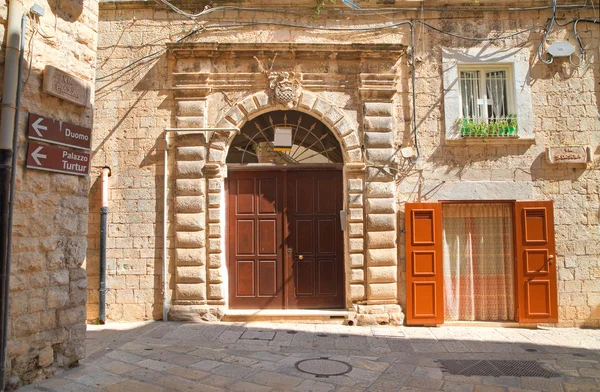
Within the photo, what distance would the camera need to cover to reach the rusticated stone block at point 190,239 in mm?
6945

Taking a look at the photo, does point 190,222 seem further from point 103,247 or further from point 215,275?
point 103,247

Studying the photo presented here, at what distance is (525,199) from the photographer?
7090mm

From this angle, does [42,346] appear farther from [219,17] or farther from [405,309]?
[219,17]

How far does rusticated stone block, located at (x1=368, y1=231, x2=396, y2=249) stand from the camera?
6.95 meters

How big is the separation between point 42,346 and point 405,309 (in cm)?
501

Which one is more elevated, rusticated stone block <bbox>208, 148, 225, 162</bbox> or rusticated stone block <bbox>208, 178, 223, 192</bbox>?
rusticated stone block <bbox>208, 148, 225, 162</bbox>

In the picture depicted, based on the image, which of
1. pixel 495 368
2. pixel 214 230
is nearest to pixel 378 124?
pixel 214 230

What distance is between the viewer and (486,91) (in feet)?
24.4

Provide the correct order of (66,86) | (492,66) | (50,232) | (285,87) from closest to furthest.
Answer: (50,232) → (66,86) → (285,87) → (492,66)

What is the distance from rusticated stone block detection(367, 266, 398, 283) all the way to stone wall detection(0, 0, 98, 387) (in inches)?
162

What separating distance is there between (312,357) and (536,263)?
4.04 meters

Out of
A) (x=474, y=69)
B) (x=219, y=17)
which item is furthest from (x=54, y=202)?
(x=474, y=69)

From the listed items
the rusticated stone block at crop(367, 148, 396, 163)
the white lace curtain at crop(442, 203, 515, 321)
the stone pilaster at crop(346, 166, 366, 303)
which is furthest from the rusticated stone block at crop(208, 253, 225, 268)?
the white lace curtain at crop(442, 203, 515, 321)

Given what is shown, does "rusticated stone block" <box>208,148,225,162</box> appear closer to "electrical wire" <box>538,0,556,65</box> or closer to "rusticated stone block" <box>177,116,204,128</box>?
"rusticated stone block" <box>177,116,204,128</box>
